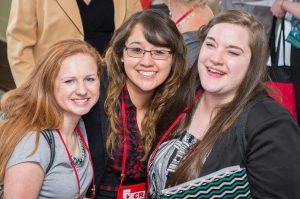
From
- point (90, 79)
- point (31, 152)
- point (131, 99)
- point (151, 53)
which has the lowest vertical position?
point (31, 152)

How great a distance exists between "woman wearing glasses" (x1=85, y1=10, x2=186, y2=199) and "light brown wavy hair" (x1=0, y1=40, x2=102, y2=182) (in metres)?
0.22

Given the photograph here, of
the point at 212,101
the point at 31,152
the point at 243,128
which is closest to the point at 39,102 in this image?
the point at 31,152

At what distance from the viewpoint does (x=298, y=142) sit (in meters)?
1.51

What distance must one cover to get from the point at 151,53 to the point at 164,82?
8.3 inches

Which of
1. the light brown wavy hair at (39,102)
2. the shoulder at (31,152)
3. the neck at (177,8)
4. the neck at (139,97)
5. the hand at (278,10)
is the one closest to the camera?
the shoulder at (31,152)

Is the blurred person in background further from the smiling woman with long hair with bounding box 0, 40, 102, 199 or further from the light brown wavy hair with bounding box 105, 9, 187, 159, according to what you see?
the smiling woman with long hair with bounding box 0, 40, 102, 199

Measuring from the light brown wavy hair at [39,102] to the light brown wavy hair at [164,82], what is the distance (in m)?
0.23

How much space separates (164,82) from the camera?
2.12 meters

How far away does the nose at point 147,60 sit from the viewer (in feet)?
6.37

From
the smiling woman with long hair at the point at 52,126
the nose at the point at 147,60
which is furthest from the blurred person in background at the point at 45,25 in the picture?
the nose at the point at 147,60

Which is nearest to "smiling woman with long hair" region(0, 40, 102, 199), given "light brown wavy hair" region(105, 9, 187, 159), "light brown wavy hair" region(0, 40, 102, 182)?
"light brown wavy hair" region(0, 40, 102, 182)

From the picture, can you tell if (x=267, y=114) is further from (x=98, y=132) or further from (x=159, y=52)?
(x=98, y=132)

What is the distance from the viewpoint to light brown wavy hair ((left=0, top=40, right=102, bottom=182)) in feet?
5.77

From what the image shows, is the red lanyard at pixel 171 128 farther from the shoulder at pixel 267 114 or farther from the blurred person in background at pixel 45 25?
the blurred person in background at pixel 45 25
